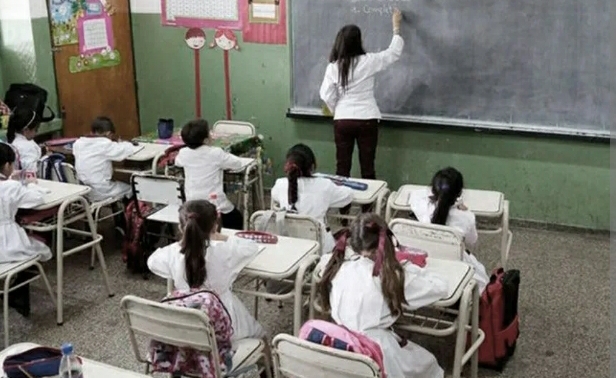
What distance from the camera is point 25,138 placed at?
461 centimetres

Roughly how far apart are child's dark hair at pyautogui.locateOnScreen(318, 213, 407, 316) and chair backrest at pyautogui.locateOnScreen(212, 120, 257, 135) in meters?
2.74

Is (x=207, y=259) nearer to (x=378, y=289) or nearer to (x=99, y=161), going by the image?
(x=378, y=289)

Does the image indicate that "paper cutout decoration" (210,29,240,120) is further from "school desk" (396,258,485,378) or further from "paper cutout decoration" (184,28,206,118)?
"school desk" (396,258,485,378)

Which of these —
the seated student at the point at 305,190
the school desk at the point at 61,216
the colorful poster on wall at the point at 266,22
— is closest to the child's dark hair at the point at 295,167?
the seated student at the point at 305,190

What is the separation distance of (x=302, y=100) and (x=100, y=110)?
165cm

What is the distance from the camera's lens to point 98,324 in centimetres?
394

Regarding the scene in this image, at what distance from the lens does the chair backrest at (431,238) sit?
322cm

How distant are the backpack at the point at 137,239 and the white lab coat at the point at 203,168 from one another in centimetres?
33

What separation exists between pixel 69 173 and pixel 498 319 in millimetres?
2681

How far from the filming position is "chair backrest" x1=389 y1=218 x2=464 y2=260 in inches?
127

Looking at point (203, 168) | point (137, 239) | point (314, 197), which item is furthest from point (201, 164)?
point (314, 197)

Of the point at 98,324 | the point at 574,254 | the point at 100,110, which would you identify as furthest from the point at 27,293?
the point at 574,254

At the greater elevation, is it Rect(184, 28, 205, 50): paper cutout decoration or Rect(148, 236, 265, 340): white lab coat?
Rect(184, 28, 205, 50): paper cutout decoration

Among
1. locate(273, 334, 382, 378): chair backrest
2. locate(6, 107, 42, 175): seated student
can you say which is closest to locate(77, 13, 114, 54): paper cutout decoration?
locate(6, 107, 42, 175): seated student
